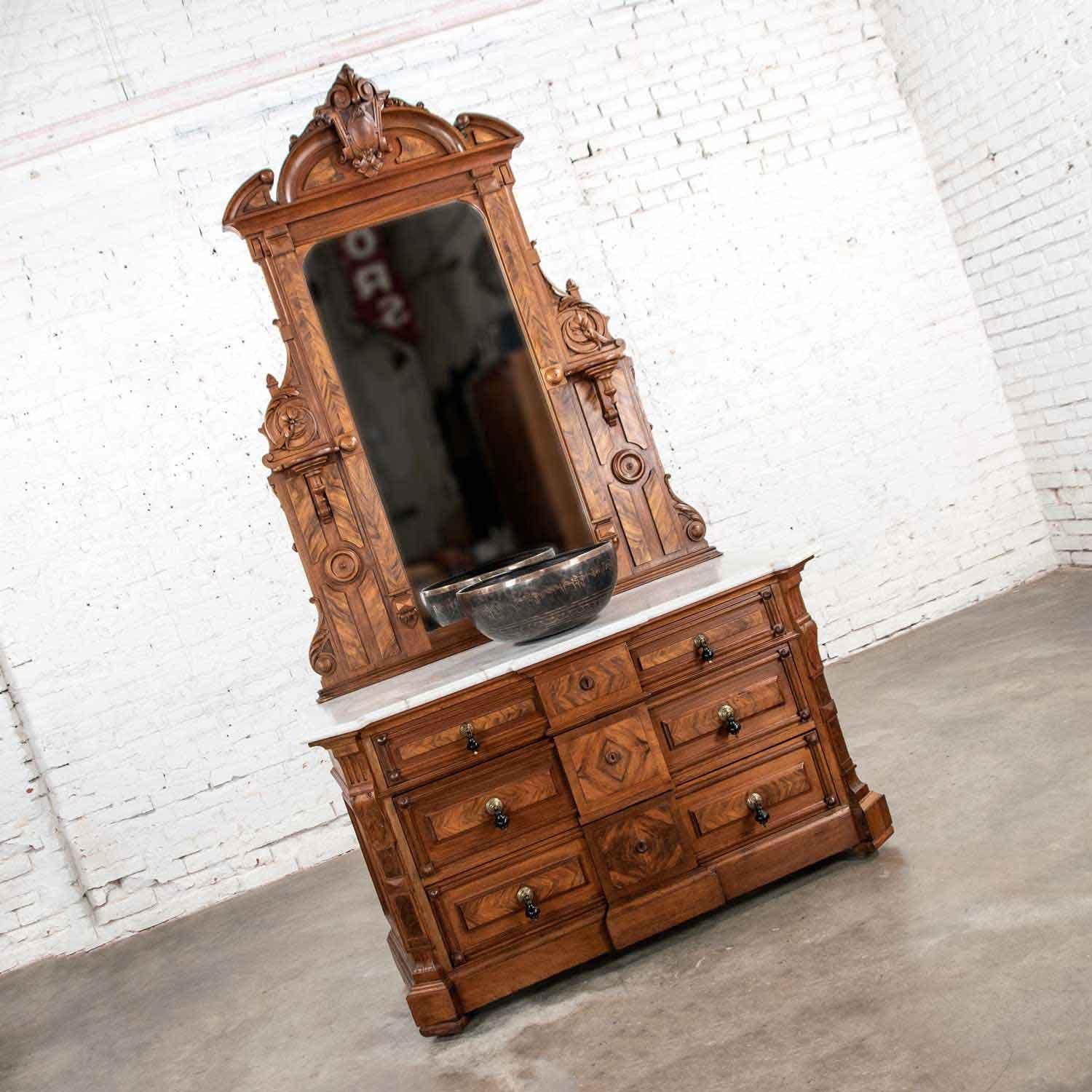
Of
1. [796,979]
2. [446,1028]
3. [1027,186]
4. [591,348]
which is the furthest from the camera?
[1027,186]

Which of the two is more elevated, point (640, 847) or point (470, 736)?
point (470, 736)

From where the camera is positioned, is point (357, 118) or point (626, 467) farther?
point (626, 467)

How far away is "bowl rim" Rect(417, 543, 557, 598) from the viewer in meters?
4.08

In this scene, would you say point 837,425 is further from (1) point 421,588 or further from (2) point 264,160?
(2) point 264,160

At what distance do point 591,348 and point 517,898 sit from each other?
197 cm

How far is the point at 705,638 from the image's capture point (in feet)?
10.8

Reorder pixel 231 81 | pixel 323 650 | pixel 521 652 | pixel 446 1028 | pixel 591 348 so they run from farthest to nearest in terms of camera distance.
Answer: pixel 231 81 → pixel 591 348 → pixel 323 650 → pixel 521 652 → pixel 446 1028

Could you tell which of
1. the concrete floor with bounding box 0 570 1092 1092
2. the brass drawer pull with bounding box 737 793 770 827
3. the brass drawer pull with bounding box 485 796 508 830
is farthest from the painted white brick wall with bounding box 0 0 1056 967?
the brass drawer pull with bounding box 737 793 770 827

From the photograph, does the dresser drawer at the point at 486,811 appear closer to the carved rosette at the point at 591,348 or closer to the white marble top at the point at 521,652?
the white marble top at the point at 521,652

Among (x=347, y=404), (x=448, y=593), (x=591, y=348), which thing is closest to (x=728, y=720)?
(x=448, y=593)

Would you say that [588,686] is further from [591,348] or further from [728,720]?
[591,348]

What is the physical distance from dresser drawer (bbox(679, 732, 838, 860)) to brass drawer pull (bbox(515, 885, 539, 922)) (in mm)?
471

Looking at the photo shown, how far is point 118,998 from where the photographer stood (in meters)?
4.34

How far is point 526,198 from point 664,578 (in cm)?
214
